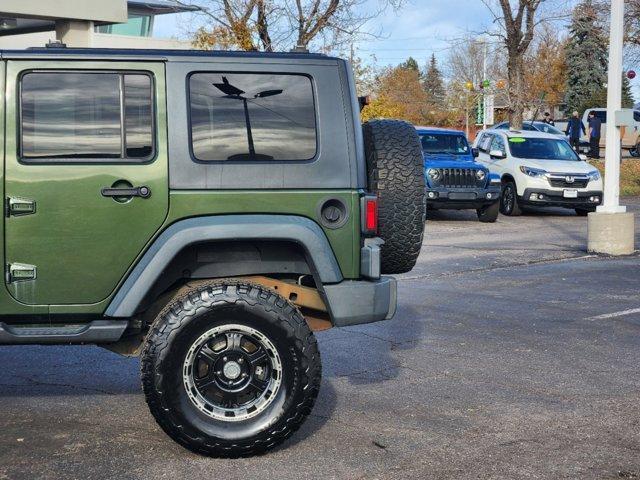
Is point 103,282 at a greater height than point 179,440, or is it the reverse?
point 103,282

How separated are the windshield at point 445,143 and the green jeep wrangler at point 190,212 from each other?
15.4 meters

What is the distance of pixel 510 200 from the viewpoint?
2123cm

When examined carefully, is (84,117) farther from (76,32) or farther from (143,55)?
(76,32)

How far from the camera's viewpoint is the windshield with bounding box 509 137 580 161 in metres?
21.3

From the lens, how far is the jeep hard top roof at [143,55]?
16.4ft

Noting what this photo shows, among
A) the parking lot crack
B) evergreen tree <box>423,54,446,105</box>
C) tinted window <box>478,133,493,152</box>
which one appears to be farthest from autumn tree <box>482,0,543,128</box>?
evergreen tree <box>423,54,446,105</box>

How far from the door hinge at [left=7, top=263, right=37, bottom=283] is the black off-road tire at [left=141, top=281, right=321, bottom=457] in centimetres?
67

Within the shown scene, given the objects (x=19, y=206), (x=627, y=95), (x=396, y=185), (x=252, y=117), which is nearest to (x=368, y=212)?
(x=396, y=185)

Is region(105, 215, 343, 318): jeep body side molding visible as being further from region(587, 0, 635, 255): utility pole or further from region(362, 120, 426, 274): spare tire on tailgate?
region(587, 0, 635, 255): utility pole

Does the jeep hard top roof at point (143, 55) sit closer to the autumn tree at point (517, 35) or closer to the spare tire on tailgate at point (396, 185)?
the spare tire on tailgate at point (396, 185)

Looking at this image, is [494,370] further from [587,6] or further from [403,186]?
[587,6]

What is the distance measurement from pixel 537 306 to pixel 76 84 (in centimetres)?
621

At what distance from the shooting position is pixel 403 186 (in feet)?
17.7

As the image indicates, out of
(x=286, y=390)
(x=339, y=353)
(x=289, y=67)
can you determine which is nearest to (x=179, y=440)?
(x=286, y=390)
